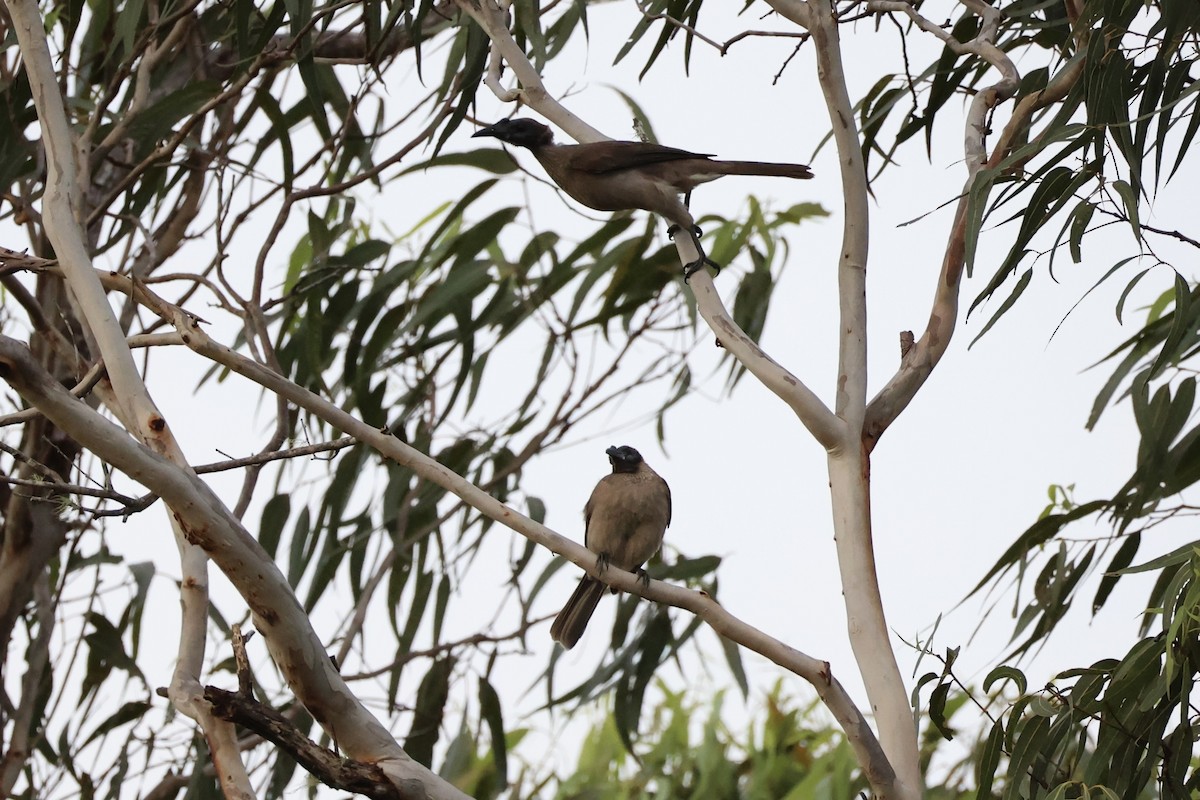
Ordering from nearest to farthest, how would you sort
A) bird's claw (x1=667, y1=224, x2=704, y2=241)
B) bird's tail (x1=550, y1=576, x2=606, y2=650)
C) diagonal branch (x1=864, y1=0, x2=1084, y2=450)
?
diagonal branch (x1=864, y1=0, x2=1084, y2=450)
bird's claw (x1=667, y1=224, x2=704, y2=241)
bird's tail (x1=550, y1=576, x2=606, y2=650)

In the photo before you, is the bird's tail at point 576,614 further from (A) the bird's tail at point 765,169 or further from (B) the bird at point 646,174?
(A) the bird's tail at point 765,169

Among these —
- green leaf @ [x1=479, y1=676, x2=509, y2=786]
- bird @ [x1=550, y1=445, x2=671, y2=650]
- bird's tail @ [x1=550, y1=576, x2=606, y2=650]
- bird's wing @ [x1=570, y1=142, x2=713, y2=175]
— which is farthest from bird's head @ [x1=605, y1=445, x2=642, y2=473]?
bird's wing @ [x1=570, y1=142, x2=713, y2=175]

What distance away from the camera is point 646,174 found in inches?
122

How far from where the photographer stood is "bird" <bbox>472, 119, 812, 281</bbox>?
3.05 metres

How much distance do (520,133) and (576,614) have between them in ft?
4.06

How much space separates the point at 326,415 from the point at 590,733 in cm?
423

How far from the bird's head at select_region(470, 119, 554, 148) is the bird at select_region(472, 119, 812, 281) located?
0.20m

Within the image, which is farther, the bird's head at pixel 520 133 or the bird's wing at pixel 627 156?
the bird's head at pixel 520 133

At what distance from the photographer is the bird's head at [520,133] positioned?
3.52m

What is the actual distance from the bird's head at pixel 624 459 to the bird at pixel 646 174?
829 millimetres

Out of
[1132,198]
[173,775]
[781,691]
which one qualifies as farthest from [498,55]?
[781,691]

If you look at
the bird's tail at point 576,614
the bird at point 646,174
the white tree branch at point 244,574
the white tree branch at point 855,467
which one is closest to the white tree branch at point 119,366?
the white tree branch at point 244,574

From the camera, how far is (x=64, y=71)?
11.0ft

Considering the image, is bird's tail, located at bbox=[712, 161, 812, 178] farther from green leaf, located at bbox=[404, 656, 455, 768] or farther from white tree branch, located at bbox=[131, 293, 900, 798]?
green leaf, located at bbox=[404, 656, 455, 768]
